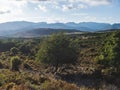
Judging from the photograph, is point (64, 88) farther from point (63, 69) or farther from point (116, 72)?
point (63, 69)

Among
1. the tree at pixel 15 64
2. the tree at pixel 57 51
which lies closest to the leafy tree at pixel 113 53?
the tree at pixel 57 51

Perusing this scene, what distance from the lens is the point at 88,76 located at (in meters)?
43.6

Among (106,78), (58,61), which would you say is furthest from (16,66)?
(106,78)

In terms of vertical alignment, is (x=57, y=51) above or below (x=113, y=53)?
below

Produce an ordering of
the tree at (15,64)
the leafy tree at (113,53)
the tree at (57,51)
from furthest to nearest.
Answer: the tree at (57,51) → the tree at (15,64) → the leafy tree at (113,53)

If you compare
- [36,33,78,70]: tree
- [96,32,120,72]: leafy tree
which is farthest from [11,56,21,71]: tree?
[96,32,120,72]: leafy tree

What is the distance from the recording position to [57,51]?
4741 cm

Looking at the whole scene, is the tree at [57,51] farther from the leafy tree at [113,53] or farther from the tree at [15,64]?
the leafy tree at [113,53]

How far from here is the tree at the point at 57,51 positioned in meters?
47.3

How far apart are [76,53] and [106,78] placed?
1041cm

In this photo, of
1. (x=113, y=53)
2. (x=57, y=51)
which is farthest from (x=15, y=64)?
(x=113, y=53)

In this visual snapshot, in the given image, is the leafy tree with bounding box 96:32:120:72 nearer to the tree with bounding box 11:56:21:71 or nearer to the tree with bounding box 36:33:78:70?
the tree with bounding box 36:33:78:70

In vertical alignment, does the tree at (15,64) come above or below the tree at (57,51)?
below

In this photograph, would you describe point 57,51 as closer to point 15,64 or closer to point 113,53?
point 15,64
